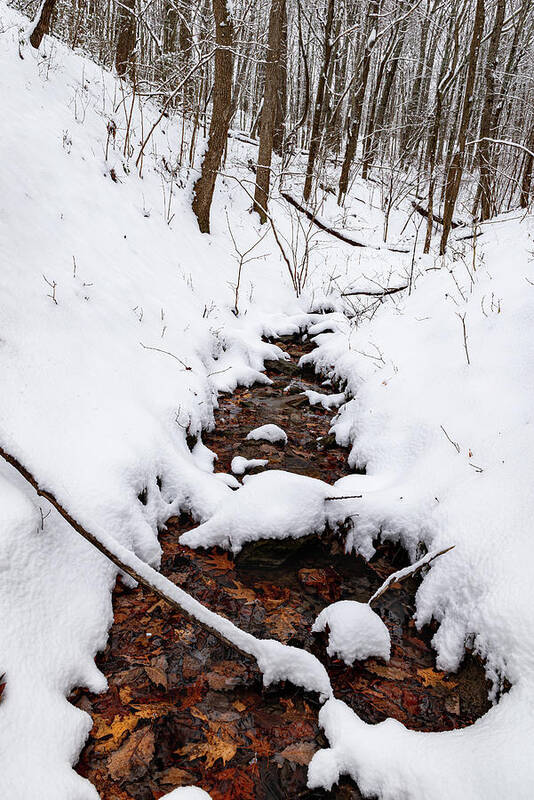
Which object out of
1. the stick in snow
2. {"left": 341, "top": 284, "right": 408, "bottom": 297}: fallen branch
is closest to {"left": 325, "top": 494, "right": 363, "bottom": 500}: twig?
the stick in snow

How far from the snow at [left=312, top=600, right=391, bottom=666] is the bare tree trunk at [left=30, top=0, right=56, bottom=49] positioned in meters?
10.2

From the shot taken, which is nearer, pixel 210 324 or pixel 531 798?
pixel 531 798

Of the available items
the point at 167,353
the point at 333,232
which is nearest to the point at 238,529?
the point at 167,353

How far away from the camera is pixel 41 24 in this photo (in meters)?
8.01

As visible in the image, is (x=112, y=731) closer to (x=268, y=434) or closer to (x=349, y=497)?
(x=349, y=497)

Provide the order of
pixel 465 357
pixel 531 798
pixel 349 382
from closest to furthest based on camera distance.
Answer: pixel 531 798 < pixel 465 357 < pixel 349 382

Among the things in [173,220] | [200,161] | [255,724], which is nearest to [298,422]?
[255,724]

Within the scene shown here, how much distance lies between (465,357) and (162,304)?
3.61 meters

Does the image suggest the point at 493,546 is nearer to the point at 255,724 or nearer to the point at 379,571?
the point at 379,571

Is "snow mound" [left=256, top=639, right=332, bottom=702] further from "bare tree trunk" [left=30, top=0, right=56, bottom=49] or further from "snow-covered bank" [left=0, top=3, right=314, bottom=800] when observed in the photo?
"bare tree trunk" [left=30, top=0, right=56, bottom=49]

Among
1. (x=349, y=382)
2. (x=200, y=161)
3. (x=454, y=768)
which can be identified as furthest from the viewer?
(x=200, y=161)

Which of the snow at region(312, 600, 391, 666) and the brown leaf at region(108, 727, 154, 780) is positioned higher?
the snow at region(312, 600, 391, 666)

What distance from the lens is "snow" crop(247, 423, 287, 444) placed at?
188 inches

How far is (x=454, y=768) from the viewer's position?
1.70 metres
